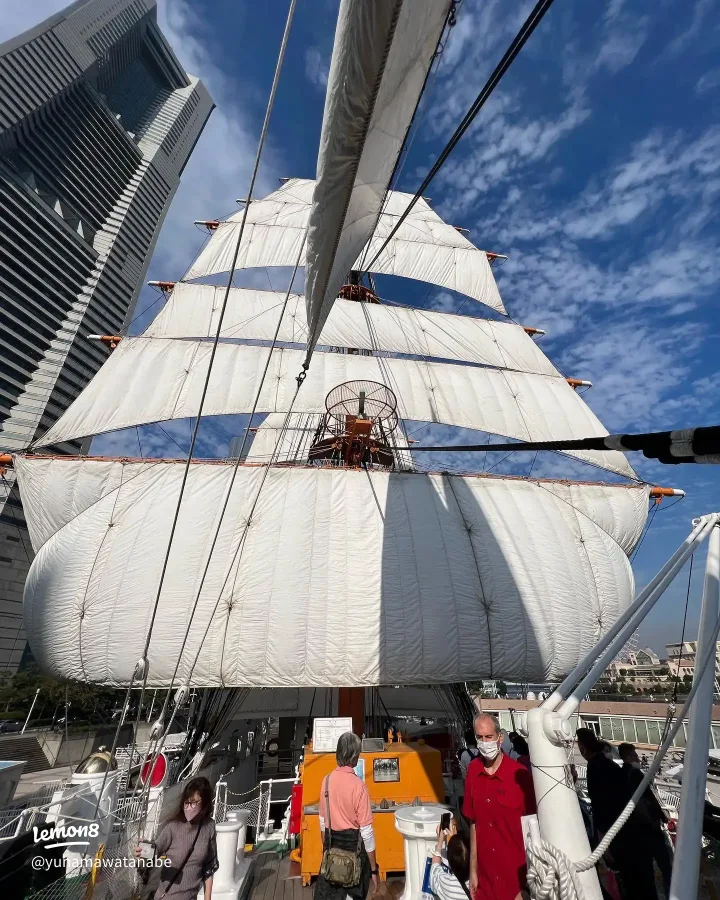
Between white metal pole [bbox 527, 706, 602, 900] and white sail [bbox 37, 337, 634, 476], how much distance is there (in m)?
17.2

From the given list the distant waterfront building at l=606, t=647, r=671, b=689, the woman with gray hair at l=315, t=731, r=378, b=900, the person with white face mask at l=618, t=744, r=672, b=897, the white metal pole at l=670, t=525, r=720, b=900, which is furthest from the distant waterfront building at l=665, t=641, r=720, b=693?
the distant waterfront building at l=606, t=647, r=671, b=689

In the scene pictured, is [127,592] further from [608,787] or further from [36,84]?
[36,84]

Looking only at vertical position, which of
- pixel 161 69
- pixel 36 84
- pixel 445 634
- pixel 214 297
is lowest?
pixel 445 634

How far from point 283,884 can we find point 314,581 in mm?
6751

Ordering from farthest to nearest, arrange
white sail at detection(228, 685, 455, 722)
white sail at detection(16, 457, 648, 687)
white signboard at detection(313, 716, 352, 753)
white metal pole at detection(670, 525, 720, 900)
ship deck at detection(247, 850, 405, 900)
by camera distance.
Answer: white sail at detection(228, 685, 455, 722), white sail at detection(16, 457, 648, 687), white signboard at detection(313, 716, 352, 753), ship deck at detection(247, 850, 405, 900), white metal pole at detection(670, 525, 720, 900)

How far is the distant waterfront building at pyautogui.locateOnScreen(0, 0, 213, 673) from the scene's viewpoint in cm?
5072

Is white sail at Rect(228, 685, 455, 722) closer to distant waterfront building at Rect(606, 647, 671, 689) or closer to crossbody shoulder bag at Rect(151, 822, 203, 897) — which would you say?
crossbody shoulder bag at Rect(151, 822, 203, 897)

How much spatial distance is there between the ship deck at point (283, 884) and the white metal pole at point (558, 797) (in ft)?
11.5

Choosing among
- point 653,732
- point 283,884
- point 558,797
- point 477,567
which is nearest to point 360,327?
point 477,567

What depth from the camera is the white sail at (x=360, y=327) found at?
70.7 feet

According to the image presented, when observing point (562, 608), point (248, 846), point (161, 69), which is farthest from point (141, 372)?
point (161, 69)

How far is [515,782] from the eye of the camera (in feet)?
8.13

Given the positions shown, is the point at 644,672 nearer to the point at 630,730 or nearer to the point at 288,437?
the point at 630,730

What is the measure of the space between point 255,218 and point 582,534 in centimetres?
2456
